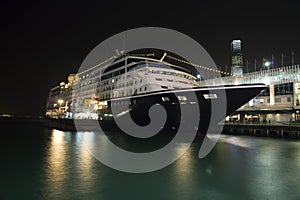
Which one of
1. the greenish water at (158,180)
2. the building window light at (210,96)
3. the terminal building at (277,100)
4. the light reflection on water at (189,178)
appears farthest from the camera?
the terminal building at (277,100)

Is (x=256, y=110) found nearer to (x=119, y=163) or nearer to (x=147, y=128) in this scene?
(x=147, y=128)

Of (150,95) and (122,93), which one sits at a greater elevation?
(122,93)

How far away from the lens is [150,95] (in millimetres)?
24953

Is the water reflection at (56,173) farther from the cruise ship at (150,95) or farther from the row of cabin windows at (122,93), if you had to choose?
the row of cabin windows at (122,93)

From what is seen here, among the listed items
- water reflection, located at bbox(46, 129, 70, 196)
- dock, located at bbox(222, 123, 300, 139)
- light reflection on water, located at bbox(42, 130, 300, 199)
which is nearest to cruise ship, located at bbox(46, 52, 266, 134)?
light reflection on water, located at bbox(42, 130, 300, 199)

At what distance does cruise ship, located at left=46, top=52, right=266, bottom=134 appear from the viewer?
21812 mm

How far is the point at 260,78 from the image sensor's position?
48781 mm

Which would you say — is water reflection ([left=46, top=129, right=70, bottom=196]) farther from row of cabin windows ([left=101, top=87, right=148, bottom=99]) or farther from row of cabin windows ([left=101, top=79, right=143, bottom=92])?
row of cabin windows ([left=101, top=79, right=143, bottom=92])

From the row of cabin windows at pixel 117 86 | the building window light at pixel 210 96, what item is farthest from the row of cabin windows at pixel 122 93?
the building window light at pixel 210 96

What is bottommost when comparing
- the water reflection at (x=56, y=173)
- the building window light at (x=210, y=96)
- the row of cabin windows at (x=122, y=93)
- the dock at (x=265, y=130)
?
the water reflection at (x=56, y=173)

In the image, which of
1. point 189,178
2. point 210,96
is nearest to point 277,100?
point 210,96

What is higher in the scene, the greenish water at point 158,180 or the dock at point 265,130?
the dock at point 265,130

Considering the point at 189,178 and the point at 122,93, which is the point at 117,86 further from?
the point at 189,178

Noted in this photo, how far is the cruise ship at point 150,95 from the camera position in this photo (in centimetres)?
2181
